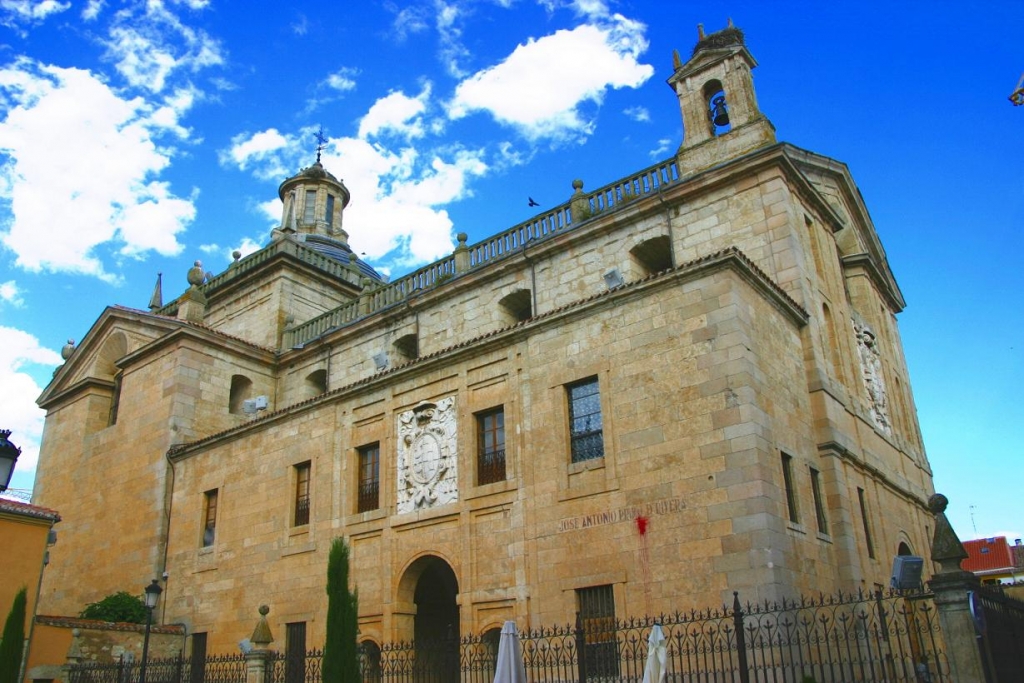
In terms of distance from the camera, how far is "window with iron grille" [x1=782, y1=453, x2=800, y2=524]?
48.2ft

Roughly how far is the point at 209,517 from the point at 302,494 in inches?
150

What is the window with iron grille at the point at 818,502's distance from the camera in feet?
51.7

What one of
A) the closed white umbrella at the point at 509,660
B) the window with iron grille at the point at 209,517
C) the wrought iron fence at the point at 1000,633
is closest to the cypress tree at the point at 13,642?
the window with iron grille at the point at 209,517

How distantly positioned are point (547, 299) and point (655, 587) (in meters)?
9.14

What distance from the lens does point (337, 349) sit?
1030 inches

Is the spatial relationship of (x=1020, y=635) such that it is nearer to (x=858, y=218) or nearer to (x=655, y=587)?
(x=655, y=587)

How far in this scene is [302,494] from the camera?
68.0 feet

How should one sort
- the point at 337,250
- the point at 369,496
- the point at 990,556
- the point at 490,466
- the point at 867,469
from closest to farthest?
the point at 490,466
the point at 867,469
the point at 369,496
the point at 337,250
the point at 990,556

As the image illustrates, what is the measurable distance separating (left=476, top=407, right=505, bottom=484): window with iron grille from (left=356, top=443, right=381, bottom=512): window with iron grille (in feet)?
9.31

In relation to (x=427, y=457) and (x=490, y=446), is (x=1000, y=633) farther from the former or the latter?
(x=427, y=457)

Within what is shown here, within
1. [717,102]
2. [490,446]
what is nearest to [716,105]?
[717,102]

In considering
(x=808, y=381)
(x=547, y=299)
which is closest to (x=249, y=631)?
(x=547, y=299)

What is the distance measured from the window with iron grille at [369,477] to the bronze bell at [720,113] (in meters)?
11.3

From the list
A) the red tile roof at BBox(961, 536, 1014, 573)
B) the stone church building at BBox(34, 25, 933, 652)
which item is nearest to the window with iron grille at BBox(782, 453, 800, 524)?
the stone church building at BBox(34, 25, 933, 652)
